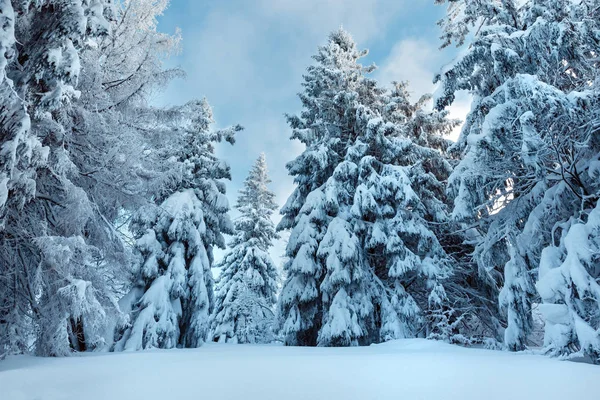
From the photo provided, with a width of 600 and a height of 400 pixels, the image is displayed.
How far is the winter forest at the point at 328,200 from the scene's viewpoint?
4520 millimetres

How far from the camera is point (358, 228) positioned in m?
10.6

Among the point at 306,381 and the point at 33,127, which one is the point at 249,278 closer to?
the point at 33,127

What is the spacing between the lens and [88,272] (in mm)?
5328

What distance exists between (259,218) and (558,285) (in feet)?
61.6

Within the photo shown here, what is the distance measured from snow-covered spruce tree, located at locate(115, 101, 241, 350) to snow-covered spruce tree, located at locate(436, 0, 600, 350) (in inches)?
263

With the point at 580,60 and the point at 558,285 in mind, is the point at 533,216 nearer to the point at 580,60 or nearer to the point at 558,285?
the point at 558,285

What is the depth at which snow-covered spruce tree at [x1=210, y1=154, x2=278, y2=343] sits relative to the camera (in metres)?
19.8

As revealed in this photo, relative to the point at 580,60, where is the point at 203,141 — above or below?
above

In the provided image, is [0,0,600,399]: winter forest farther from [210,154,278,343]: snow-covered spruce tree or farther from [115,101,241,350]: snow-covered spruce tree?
[210,154,278,343]: snow-covered spruce tree

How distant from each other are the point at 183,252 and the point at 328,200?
5.69 meters

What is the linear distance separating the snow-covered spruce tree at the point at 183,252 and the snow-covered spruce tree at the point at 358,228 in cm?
327

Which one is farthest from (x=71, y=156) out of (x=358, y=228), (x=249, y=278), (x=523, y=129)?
(x=249, y=278)

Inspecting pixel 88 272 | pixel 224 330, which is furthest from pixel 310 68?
pixel 224 330

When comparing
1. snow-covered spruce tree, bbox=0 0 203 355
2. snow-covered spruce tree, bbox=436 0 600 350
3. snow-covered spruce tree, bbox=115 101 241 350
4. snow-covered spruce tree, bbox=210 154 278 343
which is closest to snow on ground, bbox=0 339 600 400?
snow-covered spruce tree, bbox=0 0 203 355
